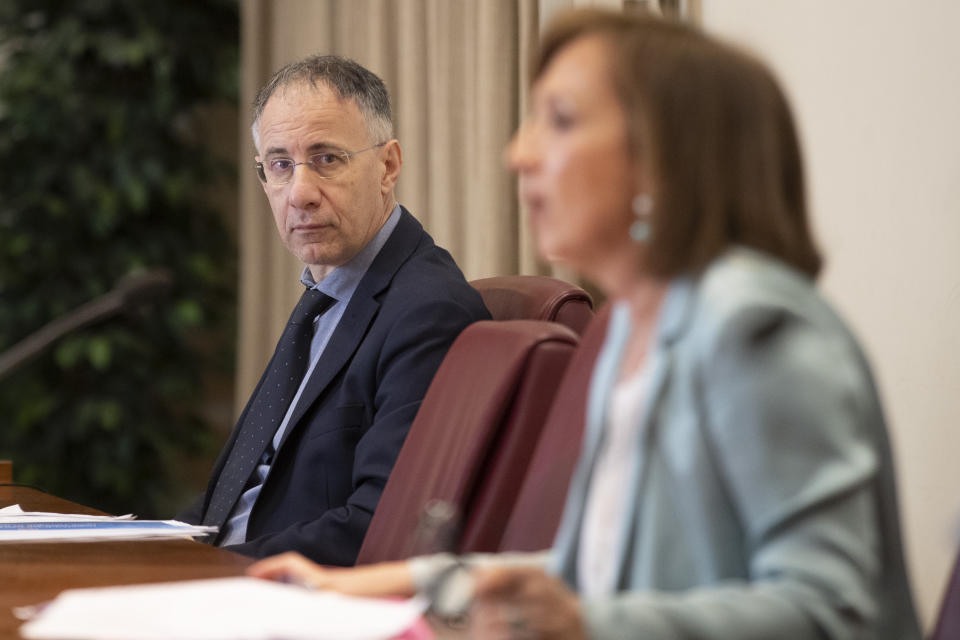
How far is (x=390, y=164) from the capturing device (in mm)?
2295

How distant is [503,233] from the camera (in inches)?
116

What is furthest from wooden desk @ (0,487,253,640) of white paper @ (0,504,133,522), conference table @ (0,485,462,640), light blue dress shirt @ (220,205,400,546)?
light blue dress shirt @ (220,205,400,546)

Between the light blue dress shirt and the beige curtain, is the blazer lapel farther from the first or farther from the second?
the beige curtain

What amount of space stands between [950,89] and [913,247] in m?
0.25

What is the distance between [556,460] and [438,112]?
2.15 metres

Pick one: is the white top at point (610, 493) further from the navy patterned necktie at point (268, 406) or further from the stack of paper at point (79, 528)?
the navy patterned necktie at point (268, 406)

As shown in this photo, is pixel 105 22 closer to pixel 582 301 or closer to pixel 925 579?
pixel 582 301

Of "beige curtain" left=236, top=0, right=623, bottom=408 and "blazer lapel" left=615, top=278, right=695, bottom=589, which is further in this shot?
"beige curtain" left=236, top=0, right=623, bottom=408

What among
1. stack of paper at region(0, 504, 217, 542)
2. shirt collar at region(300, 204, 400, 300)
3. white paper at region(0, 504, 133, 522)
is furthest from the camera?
shirt collar at region(300, 204, 400, 300)

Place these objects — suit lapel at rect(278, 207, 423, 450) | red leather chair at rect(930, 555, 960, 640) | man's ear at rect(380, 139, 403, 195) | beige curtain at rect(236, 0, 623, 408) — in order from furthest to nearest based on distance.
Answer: beige curtain at rect(236, 0, 623, 408) < man's ear at rect(380, 139, 403, 195) < suit lapel at rect(278, 207, 423, 450) < red leather chair at rect(930, 555, 960, 640)

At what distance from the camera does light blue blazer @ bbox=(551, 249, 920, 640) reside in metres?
0.69

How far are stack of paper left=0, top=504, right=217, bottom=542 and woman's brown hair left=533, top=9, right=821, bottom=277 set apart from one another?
1122 millimetres

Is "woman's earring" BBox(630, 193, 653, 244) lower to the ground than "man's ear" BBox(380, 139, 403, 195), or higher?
lower

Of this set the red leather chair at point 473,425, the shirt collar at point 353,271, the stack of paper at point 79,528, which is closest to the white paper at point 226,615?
the red leather chair at point 473,425
